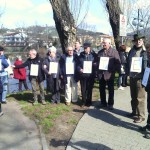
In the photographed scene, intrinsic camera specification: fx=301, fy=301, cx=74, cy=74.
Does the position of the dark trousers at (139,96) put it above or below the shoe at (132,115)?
above

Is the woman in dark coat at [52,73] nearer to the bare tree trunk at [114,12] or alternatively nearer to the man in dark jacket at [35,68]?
the man in dark jacket at [35,68]

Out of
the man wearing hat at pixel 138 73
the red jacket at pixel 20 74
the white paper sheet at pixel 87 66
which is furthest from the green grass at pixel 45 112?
the red jacket at pixel 20 74

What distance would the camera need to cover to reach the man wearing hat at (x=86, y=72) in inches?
349

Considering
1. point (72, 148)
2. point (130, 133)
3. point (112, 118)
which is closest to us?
point (72, 148)

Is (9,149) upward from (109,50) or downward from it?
downward

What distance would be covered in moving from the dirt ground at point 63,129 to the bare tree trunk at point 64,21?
3.41 meters

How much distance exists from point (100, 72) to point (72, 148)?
3.09 m

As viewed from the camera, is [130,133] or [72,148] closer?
[72,148]

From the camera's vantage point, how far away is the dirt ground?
20.9ft

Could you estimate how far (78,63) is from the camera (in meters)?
9.09

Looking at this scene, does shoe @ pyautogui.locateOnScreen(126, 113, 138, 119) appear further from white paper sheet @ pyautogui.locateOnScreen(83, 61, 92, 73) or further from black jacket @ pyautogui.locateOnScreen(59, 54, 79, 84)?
black jacket @ pyautogui.locateOnScreen(59, 54, 79, 84)

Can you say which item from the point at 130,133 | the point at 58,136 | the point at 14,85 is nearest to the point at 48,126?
the point at 58,136

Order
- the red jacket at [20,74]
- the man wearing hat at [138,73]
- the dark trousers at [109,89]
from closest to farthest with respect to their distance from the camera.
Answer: the man wearing hat at [138,73] → the dark trousers at [109,89] → the red jacket at [20,74]

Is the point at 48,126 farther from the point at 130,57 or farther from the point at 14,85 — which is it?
the point at 14,85
